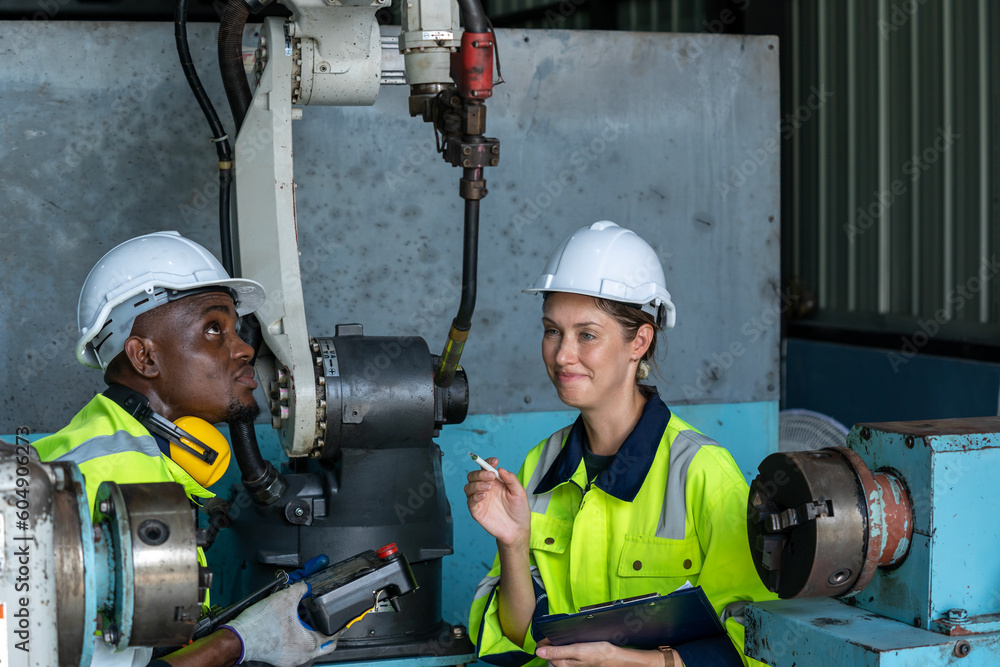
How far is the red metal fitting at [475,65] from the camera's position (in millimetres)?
1473

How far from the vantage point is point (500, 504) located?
164cm

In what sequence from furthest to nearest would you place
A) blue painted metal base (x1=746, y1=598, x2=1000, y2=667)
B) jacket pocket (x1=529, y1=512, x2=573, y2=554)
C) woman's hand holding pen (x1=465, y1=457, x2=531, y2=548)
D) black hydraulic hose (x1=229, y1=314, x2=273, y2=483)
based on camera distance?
black hydraulic hose (x1=229, y1=314, x2=273, y2=483) → jacket pocket (x1=529, y1=512, x2=573, y2=554) → woman's hand holding pen (x1=465, y1=457, x2=531, y2=548) → blue painted metal base (x1=746, y1=598, x2=1000, y2=667)

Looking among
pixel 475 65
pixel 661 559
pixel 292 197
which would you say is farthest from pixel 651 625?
pixel 292 197

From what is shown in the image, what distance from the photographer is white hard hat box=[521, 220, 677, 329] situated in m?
1.74

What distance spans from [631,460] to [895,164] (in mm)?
2847

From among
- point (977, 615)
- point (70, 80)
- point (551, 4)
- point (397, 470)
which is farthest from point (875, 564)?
point (551, 4)

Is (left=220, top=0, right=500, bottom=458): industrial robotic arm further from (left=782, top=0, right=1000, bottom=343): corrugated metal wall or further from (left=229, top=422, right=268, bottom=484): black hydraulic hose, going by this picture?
(left=782, top=0, right=1000, bottom=343): corrugated metal wall

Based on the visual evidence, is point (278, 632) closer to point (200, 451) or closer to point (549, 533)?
point (200, 451)

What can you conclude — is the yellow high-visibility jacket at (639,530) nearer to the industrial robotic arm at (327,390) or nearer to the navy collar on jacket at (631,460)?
the navy collar on jacket at (631,460)

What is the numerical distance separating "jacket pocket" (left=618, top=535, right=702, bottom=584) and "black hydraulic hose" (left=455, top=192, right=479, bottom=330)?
469 millimetres

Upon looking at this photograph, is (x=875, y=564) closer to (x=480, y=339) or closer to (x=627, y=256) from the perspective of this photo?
(x=627, y=256)

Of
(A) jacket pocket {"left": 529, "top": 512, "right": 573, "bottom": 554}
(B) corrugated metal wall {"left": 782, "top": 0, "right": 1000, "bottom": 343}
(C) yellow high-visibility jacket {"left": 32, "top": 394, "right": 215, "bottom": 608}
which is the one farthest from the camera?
(B) corrugated metal wall {"left": 782, "top": 0, "right": 1000, "bottom": 343}

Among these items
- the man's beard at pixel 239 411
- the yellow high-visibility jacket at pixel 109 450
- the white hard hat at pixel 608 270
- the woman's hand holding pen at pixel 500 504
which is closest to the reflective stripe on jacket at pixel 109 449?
the yellow high-visibility jacket at pixel 109 450

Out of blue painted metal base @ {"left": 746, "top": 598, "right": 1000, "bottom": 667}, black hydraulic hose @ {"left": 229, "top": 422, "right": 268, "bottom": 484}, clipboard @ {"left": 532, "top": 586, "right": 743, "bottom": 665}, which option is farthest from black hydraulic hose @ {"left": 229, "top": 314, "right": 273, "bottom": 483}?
blue painted metal base @ {"left": 746, "top": 598, "right": 1000, "bottom": 667}
